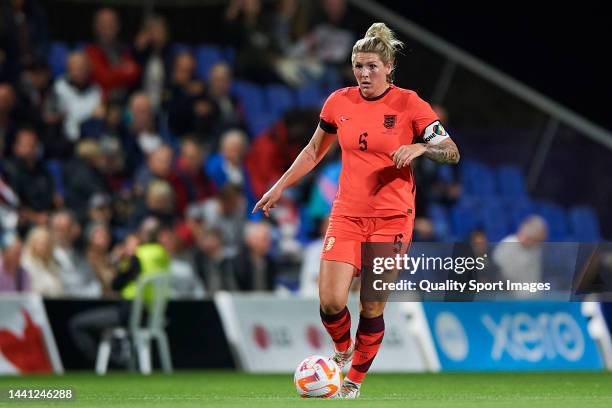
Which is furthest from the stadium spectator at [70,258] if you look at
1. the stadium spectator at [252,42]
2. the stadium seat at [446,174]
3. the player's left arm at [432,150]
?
the player's left arm at [432,150]

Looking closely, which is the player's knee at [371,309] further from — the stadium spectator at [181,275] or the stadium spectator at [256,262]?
the stadium spectator at [181,275]

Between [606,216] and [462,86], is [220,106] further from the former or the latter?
[606,216]

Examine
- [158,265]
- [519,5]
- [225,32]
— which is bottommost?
[158,265]

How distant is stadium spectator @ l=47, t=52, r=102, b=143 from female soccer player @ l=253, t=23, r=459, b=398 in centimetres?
883

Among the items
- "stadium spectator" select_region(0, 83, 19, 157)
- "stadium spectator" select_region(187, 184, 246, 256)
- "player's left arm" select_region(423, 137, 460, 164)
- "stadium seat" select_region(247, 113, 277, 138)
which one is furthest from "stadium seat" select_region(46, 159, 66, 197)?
"player's left arm" select_region(423, 137, 460, 164)

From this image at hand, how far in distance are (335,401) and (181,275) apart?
772 cm

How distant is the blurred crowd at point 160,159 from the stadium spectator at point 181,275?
16mm

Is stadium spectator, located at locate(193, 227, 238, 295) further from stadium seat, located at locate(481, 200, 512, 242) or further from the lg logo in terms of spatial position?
stadium seat, located at locate(481, 200, 512, 242)

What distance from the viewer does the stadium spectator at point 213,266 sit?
52.2 ft

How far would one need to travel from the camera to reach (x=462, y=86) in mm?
19297

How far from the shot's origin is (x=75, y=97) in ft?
56.7

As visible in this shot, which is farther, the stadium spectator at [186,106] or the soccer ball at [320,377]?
the stadium spectator at [186,106]

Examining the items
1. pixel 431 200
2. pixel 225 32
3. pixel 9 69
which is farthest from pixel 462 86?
pixel 9 69

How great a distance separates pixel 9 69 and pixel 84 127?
3.86 ft
